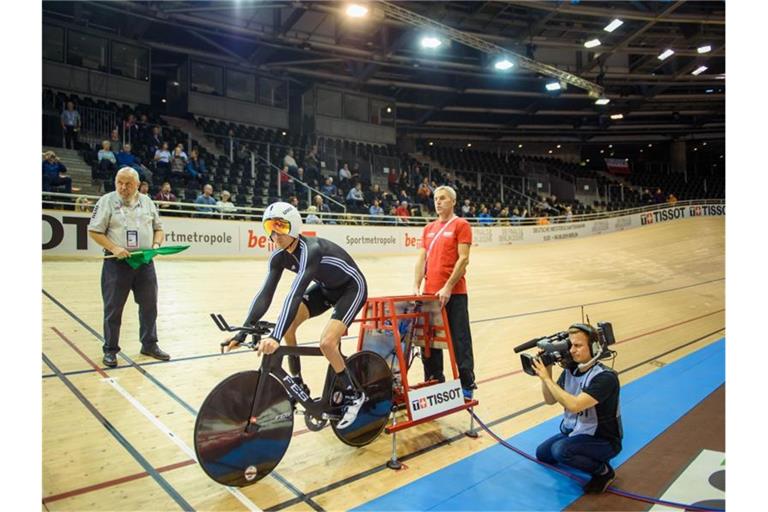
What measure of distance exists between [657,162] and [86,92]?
32241mm

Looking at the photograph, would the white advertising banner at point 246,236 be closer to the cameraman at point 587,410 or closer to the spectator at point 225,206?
the spectator at point 225,206

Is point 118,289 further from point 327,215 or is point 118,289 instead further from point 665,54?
point 665,54

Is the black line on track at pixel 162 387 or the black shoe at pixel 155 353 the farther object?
the black shoe at pixel 155 353

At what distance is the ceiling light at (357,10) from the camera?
39.6ft

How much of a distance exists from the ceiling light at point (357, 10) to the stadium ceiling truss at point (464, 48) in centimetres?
29

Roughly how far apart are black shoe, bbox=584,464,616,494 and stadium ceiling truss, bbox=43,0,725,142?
12.4 m

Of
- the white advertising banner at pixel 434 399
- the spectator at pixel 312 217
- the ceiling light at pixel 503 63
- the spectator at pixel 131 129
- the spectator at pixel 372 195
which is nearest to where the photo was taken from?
the white advertising banner at pixel 434 399

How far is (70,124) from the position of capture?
11203mm

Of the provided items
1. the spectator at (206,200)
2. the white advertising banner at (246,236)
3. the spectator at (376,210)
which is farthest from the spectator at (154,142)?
the spectator at (376,210)

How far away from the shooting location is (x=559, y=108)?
2391 centimetres

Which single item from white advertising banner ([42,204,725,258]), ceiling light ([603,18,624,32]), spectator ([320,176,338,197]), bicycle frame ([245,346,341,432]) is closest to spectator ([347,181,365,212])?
spectator ([320,176,338,197])

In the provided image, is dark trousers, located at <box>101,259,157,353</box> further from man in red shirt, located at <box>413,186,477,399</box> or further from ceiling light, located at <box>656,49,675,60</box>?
ceiling light, located at <box>656,49,675,60</box>

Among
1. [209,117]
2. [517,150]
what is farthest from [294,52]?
[517,150]

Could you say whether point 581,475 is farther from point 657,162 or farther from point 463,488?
point 657,162
